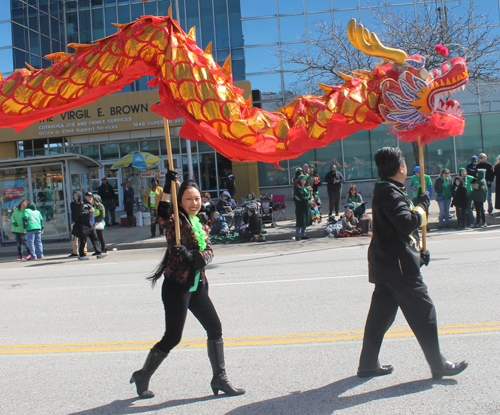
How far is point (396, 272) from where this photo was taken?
141 inches

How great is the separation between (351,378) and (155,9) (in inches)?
1075

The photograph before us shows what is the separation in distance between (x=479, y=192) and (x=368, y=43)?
1122cm

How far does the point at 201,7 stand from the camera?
26719 mm

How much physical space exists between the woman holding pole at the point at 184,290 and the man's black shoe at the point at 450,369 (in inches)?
59.8

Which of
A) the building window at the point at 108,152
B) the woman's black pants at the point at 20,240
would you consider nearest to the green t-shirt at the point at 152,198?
the woman's black pants at the point at 20,240

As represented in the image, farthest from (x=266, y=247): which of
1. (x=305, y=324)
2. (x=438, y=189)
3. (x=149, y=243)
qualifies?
(x=305, y=324)

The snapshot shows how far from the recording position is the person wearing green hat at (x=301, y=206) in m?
13.9

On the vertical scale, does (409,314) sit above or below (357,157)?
below

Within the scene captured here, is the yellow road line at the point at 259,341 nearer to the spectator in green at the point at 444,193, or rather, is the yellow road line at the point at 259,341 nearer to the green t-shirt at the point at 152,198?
the spectator in green at the point at 444,193

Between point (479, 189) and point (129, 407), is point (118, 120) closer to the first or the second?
point (479, 189)

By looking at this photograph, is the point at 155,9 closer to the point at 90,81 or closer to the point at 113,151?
the point at 113,151

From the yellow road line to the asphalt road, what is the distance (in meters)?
0.01

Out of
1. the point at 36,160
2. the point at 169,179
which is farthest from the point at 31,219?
the point at 169,179

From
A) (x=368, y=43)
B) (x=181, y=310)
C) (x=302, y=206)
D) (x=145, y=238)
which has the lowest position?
(x=145, y=238)
